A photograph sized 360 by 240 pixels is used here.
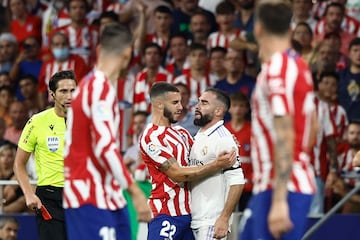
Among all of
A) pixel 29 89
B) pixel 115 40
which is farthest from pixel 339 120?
pixel 115 40

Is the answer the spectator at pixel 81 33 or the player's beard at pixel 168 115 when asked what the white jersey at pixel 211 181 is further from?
the spectator at pixel 81 33

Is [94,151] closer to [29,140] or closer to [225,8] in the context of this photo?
A: [29,140]

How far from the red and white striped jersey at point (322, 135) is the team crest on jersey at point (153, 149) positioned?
360 centimetres

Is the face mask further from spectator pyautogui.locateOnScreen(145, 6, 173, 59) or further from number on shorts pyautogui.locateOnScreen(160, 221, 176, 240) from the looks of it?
number on shorts pyautogui.locateOnScreen(160, 221, 176, 240)

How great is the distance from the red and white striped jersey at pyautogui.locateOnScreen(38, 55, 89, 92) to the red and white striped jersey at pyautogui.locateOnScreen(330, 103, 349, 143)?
12.7 ft

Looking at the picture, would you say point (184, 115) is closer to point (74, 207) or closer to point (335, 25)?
point (335, 25)

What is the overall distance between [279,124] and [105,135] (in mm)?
1352

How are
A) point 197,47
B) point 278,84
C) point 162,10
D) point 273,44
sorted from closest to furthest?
point 278,84, point 273,44, point 197,47, point 162,10

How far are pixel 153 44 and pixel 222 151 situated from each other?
5.54 meters

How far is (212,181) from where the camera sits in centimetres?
1050

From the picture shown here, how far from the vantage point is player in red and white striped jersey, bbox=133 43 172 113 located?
50.7ft

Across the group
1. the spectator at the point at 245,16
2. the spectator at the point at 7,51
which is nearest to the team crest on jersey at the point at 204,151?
the spectator at the point at 245,16

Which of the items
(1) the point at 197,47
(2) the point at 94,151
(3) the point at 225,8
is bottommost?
(2) the point at 94,151

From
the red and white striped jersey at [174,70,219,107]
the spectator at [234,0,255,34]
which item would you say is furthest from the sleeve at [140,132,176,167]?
the spectator at [234,0,255,34]
